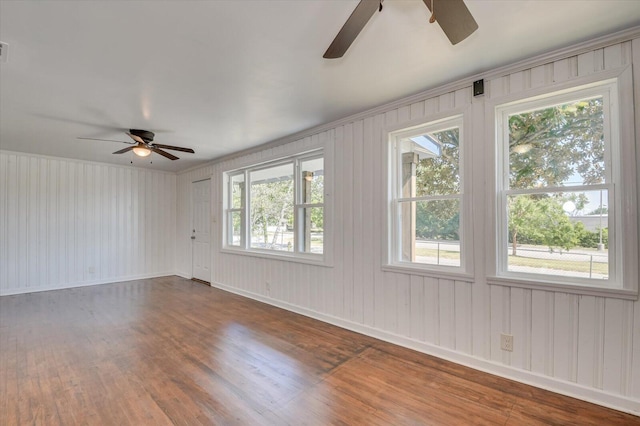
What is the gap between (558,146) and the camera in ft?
7.52

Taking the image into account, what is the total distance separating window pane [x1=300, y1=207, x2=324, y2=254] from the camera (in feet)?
13.1

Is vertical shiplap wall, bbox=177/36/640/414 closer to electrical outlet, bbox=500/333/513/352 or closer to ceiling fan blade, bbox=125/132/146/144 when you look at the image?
electrical outlet, bbox=500/333/513/352

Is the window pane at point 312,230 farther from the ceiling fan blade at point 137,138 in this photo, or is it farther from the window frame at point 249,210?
the ceiling fan blade at point 137,138

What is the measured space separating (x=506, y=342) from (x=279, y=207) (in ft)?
Answer: 10.7

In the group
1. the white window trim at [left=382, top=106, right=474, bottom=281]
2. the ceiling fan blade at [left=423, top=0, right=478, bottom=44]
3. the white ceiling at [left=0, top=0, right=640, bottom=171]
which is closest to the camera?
the ceiling fan blade at [left=423, top=0, right=478, bottom=44]

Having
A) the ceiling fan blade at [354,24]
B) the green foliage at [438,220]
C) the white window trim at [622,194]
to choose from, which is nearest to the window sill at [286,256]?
the green foliage at [438,220]

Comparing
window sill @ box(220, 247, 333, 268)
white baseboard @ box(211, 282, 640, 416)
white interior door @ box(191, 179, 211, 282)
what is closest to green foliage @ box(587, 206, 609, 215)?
white baseboard @ box(211, 282, 640, 416)

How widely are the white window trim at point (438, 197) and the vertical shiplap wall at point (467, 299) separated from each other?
0.05m

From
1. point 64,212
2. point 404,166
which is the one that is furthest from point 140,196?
point 404,166

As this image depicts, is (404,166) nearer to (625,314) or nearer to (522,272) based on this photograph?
(522,272)

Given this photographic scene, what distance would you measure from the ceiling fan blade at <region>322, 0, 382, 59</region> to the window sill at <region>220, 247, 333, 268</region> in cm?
259

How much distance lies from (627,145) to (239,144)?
4304 mm

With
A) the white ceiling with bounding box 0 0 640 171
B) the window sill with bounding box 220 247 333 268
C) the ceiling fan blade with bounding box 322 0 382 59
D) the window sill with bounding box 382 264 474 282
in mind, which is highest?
the white ceiling with bounding box 0 0 640 171

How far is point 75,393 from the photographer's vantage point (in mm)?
2180
